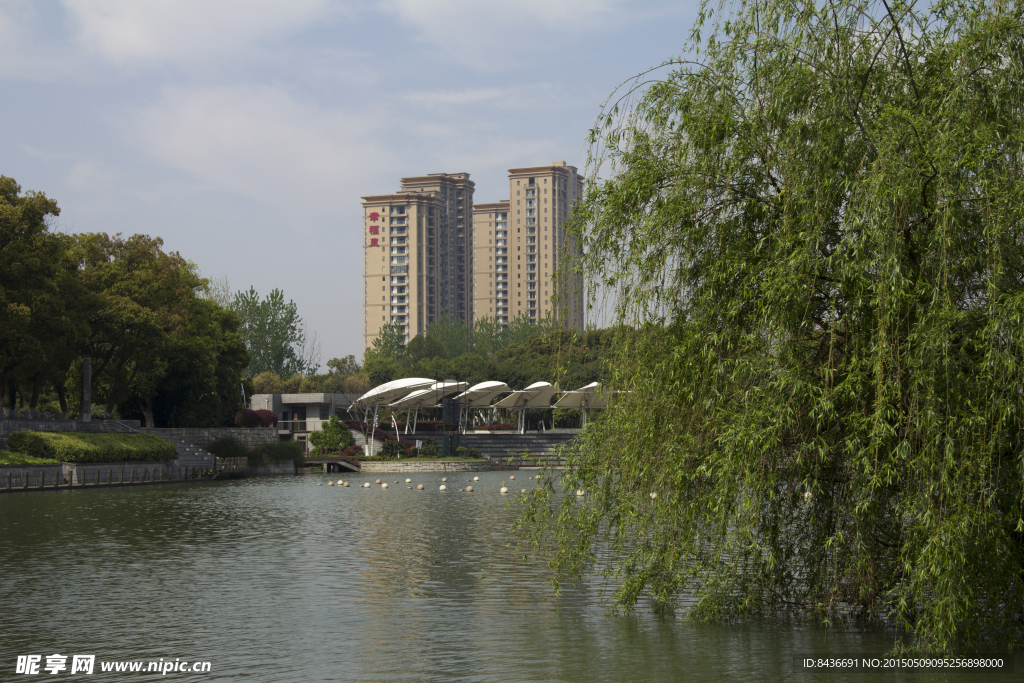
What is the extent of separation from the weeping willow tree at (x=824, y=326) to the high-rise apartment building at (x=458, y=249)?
4877 inches

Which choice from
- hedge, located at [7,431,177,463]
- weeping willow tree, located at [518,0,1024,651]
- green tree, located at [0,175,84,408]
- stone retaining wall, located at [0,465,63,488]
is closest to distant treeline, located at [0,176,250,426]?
green tree, located at [0,175,84,408]

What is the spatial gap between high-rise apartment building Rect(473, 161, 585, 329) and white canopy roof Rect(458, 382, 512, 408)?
250 feet

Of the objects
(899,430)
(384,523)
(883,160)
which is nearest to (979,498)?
A: (899,430)

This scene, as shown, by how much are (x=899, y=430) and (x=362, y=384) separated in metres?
76.4

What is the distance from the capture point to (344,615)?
37.2 feet

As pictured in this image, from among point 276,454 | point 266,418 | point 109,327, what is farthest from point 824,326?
point 266,418

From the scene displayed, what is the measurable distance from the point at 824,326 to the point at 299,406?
59.9 meters

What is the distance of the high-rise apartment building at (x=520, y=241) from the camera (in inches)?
5704

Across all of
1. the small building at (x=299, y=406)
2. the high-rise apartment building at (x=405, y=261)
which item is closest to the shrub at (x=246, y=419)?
the small building at (x=299, y=406)

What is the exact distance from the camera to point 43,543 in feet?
59.4

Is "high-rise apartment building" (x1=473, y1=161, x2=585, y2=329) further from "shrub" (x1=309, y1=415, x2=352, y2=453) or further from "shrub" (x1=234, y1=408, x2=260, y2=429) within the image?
"shrub" (x1=234, y1=408, x2=260, y2=429)

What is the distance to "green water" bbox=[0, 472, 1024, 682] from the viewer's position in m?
8.60

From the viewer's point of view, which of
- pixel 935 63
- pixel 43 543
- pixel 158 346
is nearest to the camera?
pixel 935 63

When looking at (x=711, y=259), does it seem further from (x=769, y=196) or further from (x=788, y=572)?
(x=788, y=572)
